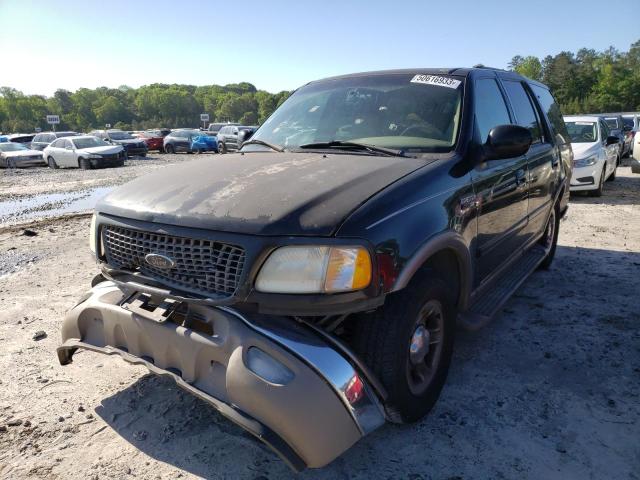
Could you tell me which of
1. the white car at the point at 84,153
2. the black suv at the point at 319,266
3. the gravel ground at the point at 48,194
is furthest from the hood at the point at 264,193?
the white car at the point at 84,153

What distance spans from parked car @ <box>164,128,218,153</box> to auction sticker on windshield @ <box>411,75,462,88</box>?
27.2 m

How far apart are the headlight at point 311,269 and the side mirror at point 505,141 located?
135 centimetres

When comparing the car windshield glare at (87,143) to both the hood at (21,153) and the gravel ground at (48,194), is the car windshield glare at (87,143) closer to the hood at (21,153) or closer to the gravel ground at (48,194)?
the hood at (21,153)

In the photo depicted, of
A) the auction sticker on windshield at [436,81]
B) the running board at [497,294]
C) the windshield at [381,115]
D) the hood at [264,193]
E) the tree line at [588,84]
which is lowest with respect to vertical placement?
the running board at [497,294]

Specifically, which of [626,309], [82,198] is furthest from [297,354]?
[82,198]

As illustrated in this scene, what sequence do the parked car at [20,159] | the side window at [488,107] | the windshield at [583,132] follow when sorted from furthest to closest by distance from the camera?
the parked car at [20,159] → the windshield at [583,132] → the side window at [488,107]

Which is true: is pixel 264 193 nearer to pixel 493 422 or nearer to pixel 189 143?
pixel 493 422

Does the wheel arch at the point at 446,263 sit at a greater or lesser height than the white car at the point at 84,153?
greater

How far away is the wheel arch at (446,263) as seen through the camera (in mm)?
2242

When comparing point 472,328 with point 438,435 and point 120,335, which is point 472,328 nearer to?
point 438,435

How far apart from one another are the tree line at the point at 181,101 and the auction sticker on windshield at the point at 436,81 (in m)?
87.3

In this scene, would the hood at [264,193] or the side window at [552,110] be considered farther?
the side window at [552,110]

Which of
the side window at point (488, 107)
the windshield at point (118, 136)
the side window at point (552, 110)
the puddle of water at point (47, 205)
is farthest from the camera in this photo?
the windshield at point (118, 136)

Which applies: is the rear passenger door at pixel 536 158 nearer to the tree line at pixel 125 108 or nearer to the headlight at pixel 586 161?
the headlight at pixel 586 161
